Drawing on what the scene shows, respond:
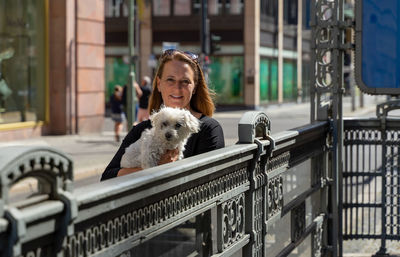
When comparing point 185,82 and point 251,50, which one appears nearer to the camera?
point 185,82

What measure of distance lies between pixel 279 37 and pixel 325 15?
45213 millimetres

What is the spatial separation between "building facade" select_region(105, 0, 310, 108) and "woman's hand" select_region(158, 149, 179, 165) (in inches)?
1595

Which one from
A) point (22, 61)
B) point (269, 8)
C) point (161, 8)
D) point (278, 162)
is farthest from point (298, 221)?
point (269, 8)

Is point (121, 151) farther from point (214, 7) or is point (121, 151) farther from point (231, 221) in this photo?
point (214, 7)

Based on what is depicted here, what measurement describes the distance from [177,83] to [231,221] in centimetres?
84

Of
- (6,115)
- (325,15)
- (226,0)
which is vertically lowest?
(6,115)

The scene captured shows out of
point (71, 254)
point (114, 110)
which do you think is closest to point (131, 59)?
point (114, 110)

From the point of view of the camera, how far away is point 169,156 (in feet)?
12.7

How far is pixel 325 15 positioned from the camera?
21.2 ft

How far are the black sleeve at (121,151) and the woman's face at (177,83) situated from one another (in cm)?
20

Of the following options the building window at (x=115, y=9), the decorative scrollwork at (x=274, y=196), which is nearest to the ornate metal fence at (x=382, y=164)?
the decorative scrollwork at (x=274, y=196)

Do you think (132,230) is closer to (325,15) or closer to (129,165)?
(129,165)

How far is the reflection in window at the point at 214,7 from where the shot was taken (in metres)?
46.9

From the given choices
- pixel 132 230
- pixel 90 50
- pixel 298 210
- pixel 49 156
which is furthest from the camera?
pixel 90 50
